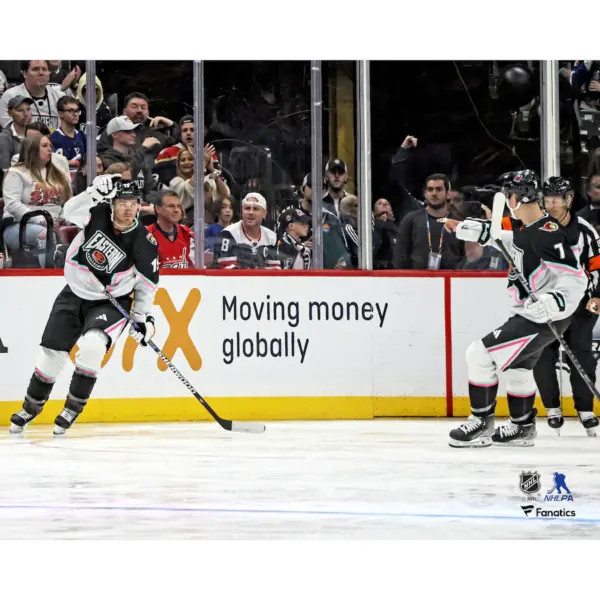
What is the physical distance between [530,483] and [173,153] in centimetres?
326

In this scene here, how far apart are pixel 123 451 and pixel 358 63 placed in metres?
2.62

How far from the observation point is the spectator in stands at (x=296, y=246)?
6312mm

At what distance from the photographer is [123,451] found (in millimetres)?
4766

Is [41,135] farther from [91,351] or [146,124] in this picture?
[91,351]

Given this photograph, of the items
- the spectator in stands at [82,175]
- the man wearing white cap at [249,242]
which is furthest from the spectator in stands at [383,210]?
the spectator in stands at [82,175]

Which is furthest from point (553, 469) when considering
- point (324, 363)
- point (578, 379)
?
point (324, 363)

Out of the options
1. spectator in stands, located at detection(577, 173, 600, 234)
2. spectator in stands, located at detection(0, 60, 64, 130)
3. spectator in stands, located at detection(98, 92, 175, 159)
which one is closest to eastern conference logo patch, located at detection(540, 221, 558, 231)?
spectator in stands, located at detection(577, 173, 600, 234)

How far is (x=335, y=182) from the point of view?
6.41 metres

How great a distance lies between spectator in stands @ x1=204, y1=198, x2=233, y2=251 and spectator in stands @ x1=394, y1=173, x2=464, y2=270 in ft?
2.81

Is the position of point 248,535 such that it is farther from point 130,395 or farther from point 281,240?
point 281,240

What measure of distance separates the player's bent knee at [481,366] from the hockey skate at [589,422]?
2.44ft

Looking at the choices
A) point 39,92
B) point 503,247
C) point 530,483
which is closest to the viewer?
point 530,483

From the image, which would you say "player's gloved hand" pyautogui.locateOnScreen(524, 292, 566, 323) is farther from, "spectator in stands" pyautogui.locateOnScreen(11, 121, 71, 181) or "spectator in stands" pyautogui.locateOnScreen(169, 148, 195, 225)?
"spectator in stands" pyautogui.locateOnScreen(11, 121, 71, 181)

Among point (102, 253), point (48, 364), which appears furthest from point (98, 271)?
point (48, 364)
